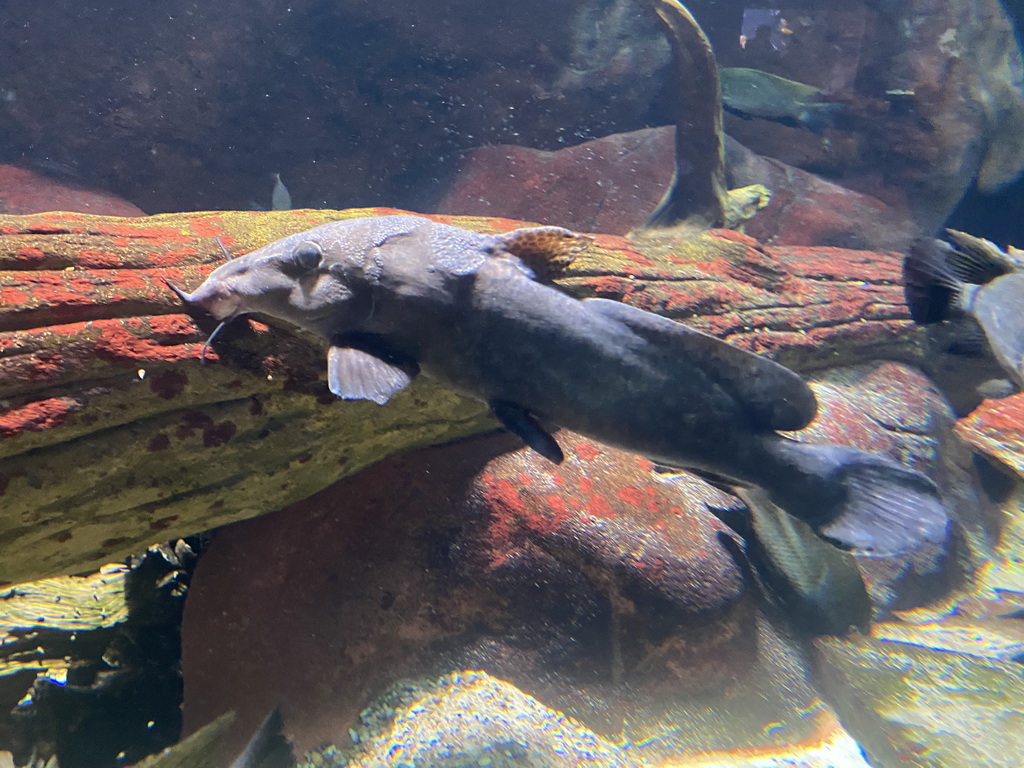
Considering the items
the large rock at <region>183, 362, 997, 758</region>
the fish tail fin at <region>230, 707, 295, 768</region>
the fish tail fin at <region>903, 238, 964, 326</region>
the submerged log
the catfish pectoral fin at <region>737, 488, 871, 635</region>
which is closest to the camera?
the submerged log

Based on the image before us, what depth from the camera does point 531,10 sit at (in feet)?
37.8

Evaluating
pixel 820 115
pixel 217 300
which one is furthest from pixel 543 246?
pixel 820 115

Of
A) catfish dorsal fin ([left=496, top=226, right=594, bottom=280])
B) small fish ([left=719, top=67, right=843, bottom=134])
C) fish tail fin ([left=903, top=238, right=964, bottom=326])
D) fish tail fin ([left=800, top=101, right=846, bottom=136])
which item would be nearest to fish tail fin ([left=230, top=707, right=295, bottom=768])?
catfish dorsal fin ([left=496, top=226, right=594, bottom=280])

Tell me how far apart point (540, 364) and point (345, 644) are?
2.03 m

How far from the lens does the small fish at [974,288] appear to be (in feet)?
12.1

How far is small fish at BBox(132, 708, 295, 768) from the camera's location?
2639mm

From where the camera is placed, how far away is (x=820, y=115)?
33.6ft

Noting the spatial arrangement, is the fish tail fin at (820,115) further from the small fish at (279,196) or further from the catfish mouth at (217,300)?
the catfish mouth at (217,300)

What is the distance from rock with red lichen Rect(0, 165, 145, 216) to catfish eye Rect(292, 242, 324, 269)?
8.06 meters

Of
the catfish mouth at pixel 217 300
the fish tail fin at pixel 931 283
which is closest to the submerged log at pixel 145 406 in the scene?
the catfish mouth at pixel 217 300

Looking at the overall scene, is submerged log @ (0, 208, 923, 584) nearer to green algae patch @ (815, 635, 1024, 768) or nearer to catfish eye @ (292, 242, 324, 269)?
catfish eye @ (292, 242, 324, 269)

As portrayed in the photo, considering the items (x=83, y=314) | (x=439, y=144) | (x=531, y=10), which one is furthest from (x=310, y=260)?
(x=531, y=10)

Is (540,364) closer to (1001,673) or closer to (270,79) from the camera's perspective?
(1001,673)

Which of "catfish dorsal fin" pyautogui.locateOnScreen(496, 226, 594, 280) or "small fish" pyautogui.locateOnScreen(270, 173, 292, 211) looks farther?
"small fish" pyautogui.locateOnScreen(270, 173, 292, 211)
